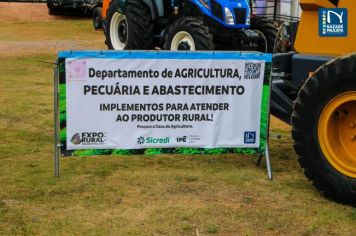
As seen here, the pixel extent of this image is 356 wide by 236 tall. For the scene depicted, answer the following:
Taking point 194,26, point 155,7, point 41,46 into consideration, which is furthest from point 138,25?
point 41,46

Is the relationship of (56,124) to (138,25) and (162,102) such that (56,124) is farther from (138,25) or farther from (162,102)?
(138,25)

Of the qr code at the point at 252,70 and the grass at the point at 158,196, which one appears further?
the qr code at the point at 252,70

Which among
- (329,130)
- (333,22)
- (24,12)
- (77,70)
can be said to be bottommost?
(24,12)

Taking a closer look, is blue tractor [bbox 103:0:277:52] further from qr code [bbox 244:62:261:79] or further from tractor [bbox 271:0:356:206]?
tractor [bbox 271:0:356:206]

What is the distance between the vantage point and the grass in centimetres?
484

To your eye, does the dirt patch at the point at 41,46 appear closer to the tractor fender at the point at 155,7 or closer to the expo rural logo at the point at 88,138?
the tractor fender at the point at 155,7

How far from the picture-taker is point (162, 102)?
5953 millimetres

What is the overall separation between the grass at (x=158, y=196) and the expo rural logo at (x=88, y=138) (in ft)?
1.14

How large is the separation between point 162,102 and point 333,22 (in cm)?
170

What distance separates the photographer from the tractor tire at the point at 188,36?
1145 centimetres

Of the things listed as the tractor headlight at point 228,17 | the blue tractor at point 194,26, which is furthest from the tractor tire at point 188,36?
the tractor headlight at point 228,17

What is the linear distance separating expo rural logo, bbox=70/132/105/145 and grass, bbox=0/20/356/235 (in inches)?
13.6

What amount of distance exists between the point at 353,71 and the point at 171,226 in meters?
1.87

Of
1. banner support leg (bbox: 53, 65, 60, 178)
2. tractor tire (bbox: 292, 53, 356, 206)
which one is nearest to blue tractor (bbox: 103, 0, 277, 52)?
banner support leg (bbox: 53, 65, 60, 178)
